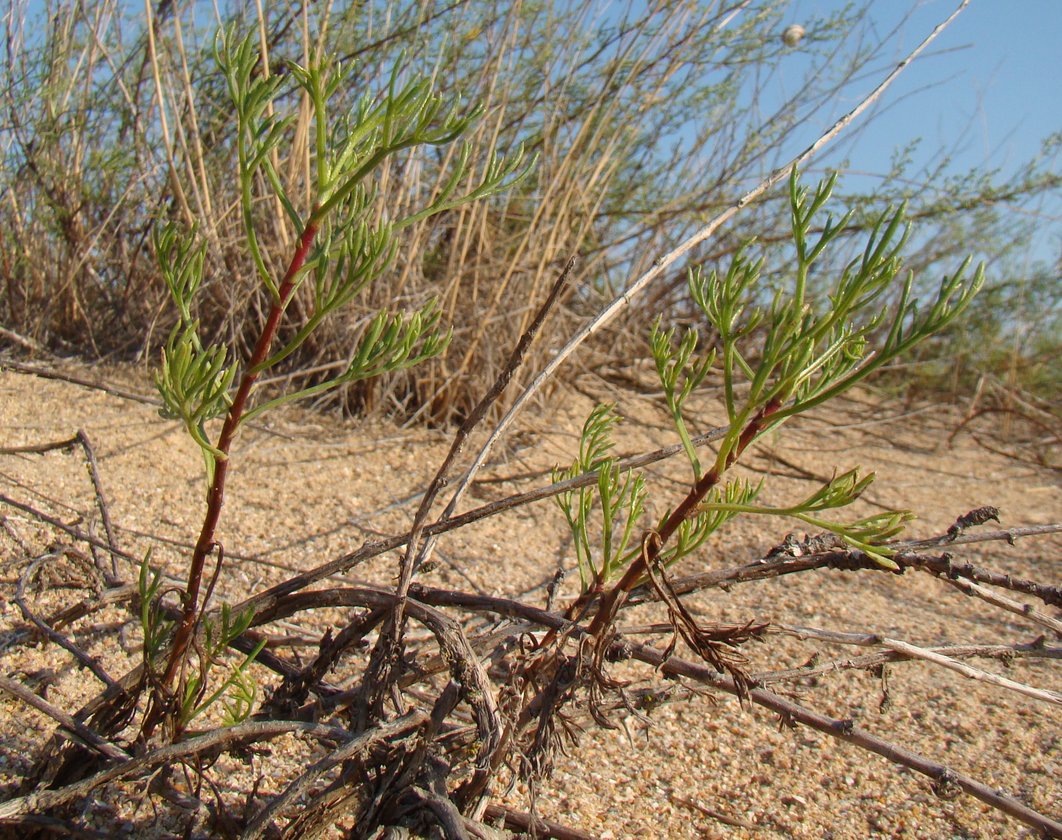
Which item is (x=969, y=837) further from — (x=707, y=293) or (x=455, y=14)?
(x=455, y=14)

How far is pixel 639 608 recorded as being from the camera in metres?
1.30

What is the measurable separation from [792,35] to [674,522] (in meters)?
1.86

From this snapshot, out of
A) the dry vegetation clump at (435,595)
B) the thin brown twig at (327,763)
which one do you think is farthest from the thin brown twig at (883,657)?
the thin brown twig at (327,763)

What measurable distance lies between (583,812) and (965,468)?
203 centimetres

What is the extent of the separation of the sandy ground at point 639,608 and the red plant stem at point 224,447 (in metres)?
0.13

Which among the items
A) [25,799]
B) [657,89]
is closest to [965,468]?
[657,89]

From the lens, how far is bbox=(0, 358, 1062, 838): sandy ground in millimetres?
860

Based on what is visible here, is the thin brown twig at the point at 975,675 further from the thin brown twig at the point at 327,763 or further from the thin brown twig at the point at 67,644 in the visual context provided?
the thin brown twig at the point at 67,644

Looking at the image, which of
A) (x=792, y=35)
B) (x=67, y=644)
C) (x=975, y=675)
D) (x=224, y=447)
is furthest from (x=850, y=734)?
(x=792, y=35)

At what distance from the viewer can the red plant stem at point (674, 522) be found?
0.63 meters

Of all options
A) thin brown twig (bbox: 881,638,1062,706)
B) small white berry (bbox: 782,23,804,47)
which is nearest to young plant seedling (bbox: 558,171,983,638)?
thin brown twig (bbox: 881,638,1062,706)

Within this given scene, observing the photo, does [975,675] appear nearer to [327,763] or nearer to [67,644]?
[327,763]

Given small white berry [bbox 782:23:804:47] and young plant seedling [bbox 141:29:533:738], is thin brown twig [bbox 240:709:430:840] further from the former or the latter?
small white berry [bbox 782:23:804:47]

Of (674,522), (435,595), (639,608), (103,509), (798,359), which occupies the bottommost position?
(639,608)
